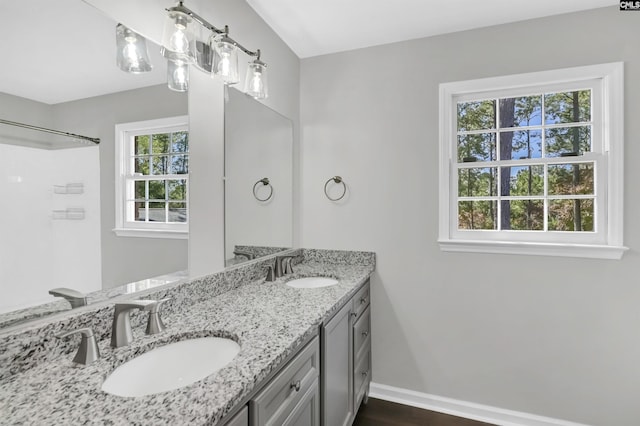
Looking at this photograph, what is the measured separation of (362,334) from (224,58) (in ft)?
5.77

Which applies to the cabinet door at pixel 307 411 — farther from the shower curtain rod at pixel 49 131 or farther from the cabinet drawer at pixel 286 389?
the shower curtain rod at pixel 49 131

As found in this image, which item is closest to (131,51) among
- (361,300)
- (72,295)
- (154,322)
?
(72,295)

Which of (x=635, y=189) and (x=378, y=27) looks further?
(x=378, y=27)

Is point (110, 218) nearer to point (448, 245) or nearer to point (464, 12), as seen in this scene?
point (448, 245)

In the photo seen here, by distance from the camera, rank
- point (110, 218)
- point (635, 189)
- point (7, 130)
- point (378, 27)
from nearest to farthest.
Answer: point (7, 130), point (110, 218), point (635, 189), point (378, 27)

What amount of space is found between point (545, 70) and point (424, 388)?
218cm

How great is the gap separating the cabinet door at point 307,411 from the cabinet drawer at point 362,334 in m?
0.57

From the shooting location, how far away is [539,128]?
79.7 inches

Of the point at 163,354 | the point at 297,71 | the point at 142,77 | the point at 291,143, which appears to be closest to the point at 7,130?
the point at 142,77

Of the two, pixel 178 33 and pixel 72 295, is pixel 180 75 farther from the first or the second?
pixel 72 295

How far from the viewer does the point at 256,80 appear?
171 cm

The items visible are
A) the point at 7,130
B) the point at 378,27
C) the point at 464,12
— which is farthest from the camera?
the point at 378,27

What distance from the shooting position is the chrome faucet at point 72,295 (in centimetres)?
100

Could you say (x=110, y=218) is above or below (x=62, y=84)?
below
